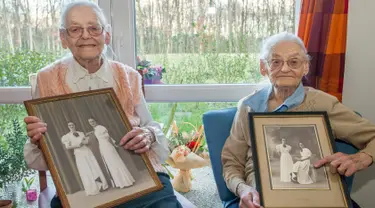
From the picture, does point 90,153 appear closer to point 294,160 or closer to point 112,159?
point 112,159

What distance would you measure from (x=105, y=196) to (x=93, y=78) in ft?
2.03

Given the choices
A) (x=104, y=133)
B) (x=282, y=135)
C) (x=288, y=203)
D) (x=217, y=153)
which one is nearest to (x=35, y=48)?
(x=104, y=133)

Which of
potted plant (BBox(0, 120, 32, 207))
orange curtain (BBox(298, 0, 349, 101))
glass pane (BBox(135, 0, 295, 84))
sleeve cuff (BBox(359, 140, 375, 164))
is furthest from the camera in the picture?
glass pane (BBox(135, 0, 295, 84))

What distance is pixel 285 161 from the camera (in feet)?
4.45

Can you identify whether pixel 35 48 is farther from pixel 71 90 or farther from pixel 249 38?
pixel 249 38

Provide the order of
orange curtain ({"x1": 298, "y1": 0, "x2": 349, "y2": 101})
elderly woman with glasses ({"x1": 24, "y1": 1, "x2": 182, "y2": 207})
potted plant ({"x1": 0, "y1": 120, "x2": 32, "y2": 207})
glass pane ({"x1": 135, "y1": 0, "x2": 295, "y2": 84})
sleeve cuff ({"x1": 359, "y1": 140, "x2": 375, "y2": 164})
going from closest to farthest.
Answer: sleeve cuff ({"x1": 359, "y1": 140, "x2": 375, "y2": 164}) < elderly woman with glasses ({"x1": 24, "y1": 1, "x2": 182, "y2": 207}) < orange curtain ({"x1": 298, "y1": 0, "x2": 349, "y2": 101}) < potted plant ({"x1": 0, "y1": 120, "x2": 32, "y2": 207}) < glass pane ({"x1": 135, "y1": 0, "x2": 295, "y2": 84})

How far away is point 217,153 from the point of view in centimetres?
170

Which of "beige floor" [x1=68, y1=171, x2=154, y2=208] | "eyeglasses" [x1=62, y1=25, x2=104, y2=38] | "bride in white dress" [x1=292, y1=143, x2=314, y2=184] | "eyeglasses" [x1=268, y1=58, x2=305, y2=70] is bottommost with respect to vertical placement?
"beige floor" [x1=68, y1=171, x2=154, y2=208]

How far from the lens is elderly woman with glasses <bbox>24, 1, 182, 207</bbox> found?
156cm

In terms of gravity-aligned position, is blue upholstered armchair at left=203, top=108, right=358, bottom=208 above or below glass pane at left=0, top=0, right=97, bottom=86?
below

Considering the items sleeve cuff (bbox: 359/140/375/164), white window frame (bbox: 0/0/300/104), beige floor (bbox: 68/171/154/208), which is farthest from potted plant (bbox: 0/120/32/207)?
sleeve cuff (bbox: 359/140/375/164)

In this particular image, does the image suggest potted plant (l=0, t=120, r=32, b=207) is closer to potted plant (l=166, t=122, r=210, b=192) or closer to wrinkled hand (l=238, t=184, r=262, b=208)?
potted plant (l=166, t=122, r=210, b=192)

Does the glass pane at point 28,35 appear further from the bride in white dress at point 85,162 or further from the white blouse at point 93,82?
the bride in white dress at point 85,162

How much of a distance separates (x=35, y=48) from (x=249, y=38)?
138 cm
